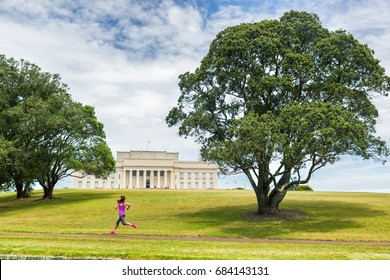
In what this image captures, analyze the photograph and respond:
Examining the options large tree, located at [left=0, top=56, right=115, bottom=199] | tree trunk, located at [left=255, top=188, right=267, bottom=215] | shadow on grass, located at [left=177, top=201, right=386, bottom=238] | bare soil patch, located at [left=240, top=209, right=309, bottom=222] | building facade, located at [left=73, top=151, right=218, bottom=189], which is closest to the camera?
shadow on grass, located at [left=177, top=201, right=386, bottom=238]

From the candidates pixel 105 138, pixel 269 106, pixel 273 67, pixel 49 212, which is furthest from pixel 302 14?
pixel 105 138

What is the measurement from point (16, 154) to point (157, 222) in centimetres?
1950

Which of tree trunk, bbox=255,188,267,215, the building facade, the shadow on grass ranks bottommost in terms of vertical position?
the shadow on grass

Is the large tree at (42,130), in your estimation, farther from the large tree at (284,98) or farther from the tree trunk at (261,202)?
the tree trunk at (261,202)

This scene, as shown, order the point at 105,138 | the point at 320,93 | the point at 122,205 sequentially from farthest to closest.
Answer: the point at 105,138 → the point at 320,93 → the point at 122,205

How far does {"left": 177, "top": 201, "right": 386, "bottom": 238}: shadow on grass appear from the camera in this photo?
24297 millimetres

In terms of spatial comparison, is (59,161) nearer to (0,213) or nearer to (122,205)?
(0,213)

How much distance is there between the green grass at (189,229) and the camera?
46.7 feet

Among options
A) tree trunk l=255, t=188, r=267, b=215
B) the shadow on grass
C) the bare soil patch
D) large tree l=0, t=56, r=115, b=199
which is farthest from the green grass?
large tree l=0, t=56, r=115, b=199

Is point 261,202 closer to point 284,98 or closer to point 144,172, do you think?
point 284,98

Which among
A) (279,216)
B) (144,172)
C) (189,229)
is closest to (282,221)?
(279,216)

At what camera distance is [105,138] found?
2172 inches

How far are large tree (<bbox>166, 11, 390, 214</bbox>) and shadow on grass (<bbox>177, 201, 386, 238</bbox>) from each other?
307 cm

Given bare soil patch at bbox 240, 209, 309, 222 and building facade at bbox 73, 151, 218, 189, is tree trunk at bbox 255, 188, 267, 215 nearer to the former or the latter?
bare soil patch at bbox 240, 209, 309, 222
